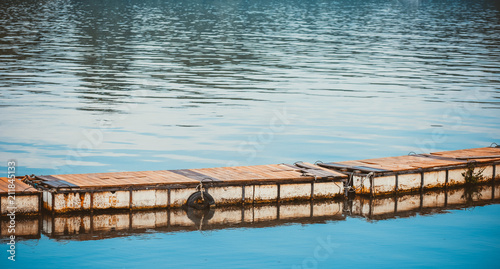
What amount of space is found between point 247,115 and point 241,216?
1537 centimetres

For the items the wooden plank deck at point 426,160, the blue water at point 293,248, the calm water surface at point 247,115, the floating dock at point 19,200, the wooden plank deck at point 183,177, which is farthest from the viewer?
the wooden plank deck at point 426,160

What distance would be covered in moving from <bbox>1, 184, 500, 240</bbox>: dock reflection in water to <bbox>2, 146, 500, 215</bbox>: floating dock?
254 millimetres

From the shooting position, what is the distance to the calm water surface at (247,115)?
63.9 ft

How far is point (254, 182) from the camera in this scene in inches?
880

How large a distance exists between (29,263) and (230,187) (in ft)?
21.2

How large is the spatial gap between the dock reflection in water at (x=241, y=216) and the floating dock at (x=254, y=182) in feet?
0.83

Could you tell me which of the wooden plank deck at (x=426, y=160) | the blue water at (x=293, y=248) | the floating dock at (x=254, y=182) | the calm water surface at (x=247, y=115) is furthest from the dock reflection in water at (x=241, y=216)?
the wooden plank deck at (x=426, y=160)

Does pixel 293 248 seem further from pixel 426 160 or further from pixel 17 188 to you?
pixel 426 160

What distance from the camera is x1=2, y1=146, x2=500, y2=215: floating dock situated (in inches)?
818

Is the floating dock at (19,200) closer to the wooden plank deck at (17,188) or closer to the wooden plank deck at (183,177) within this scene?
the wooden plank deck at (17,188)

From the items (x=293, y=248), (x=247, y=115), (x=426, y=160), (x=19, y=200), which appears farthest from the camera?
(x=247, y=115)

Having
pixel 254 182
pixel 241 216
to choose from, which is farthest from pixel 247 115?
pixel 241 216

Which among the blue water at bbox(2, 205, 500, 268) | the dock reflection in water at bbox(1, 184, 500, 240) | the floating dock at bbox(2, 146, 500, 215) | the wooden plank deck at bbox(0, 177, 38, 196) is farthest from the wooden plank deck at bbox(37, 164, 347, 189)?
the blue water at bbox(2, 205, 500, 268)

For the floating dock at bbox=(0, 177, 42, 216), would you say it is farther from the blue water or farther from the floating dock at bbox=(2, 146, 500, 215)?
the blue water
